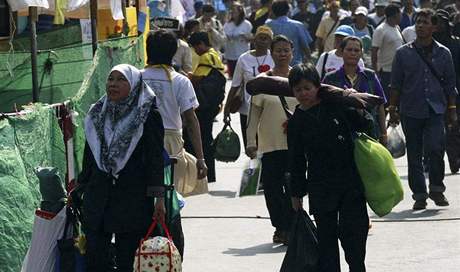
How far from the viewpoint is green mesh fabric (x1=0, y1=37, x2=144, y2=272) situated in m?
8.82

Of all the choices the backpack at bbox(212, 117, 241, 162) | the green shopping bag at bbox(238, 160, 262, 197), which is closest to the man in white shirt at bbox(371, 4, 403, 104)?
the backpack at bbox(212, 117, 241, 162)

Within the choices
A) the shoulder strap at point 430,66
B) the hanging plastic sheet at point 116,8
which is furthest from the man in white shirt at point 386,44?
the shoulder strap at point 430,66

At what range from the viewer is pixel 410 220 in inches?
468

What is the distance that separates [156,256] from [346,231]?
1304 millimetres

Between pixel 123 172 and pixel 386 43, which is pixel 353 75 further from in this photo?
pixel 386 43

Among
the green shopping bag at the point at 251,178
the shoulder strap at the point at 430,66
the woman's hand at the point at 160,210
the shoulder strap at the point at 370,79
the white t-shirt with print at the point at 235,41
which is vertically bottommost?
the white t-shirt with print at the point at 235,41

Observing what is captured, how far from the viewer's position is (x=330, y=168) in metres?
8.14

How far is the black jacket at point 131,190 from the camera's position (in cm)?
775

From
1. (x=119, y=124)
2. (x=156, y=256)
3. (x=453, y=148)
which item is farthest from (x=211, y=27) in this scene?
(x=156, y=256)

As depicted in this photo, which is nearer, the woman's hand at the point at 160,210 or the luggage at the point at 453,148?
the woman's hand at the point at 160,210

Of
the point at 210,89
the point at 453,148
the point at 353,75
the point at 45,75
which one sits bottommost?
the point at 453,148

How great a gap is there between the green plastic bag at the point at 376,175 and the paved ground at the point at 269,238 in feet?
5.34

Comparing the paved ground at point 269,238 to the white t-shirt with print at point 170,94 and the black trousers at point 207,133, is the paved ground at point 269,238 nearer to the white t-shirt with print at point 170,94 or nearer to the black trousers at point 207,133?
the black trousers at point 207,133

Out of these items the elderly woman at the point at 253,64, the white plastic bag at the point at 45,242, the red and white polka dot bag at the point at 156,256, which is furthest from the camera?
the elderly woman at the point at 253,64
